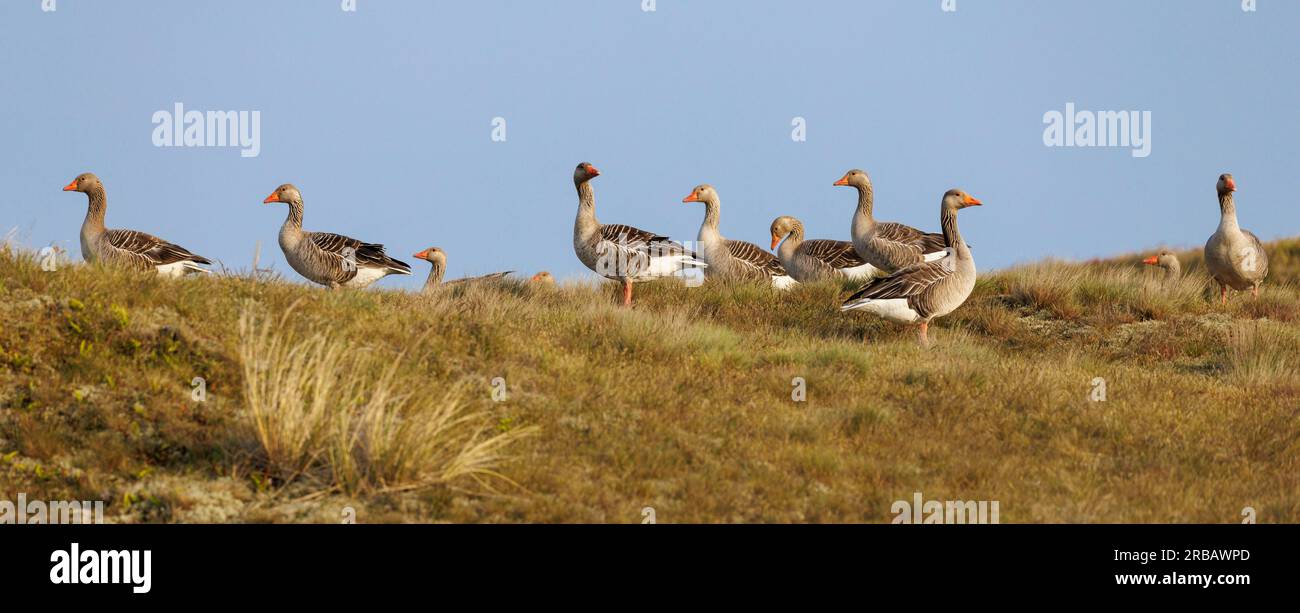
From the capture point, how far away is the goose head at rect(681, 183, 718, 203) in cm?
2319

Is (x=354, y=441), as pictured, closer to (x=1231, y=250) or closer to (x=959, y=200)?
(x=959, y=200)

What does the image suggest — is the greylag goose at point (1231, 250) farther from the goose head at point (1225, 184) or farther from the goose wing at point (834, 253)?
the goose wing at point (834, 253)

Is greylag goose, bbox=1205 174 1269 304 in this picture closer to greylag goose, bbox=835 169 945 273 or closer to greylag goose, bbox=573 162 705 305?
greylag goose, bbox=835 169 945 273

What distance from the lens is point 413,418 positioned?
32.7 ft

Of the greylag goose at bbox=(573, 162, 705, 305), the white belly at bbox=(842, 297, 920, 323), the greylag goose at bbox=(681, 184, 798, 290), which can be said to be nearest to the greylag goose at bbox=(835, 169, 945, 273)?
the greylag goose at bbox=(681, 184, 798, 290)

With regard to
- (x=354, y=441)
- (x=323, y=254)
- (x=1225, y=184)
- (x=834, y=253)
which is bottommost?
(x=354, y=441)

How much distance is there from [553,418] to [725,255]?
1185 centimetres

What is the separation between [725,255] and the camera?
23.0 metres

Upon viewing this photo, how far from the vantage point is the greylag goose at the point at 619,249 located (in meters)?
20.4

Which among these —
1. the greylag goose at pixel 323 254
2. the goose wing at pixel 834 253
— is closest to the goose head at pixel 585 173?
the greylag goose at pixel 323 254

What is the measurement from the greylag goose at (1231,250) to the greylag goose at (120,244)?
1691 centimetres

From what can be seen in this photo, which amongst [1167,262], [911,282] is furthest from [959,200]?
[1167,262]
